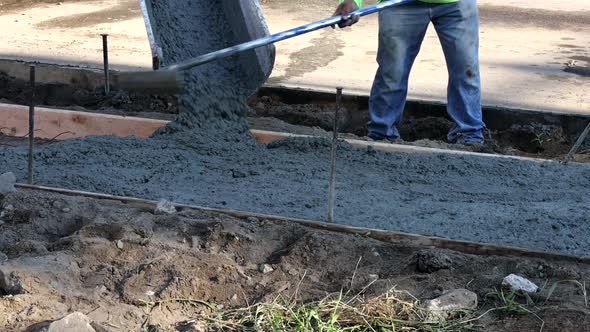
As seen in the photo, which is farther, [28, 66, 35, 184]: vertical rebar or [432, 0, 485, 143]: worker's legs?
[432, 0, 485, 143]: worker's legs

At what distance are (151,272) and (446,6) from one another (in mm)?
2631

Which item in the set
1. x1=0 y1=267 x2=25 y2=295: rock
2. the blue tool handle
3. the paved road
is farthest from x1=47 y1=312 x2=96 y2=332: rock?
the paved road

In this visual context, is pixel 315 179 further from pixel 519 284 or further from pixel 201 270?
pixel 519 284

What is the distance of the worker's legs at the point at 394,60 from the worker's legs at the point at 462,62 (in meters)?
0.12

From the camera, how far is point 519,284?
10.7ft

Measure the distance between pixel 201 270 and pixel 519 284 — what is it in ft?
3.70

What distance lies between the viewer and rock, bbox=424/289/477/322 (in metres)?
3.13

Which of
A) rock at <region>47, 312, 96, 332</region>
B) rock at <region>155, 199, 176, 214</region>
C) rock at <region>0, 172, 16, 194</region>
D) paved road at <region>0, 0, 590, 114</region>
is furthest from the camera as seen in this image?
paved road at <region>0, 0, 590, 114</region>

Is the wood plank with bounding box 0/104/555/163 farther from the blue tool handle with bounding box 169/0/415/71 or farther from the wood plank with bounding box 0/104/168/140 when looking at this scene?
the blue tool handle with bounding box 169/0/415/71

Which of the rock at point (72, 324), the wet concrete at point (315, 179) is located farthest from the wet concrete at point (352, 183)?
the rock at point (72, 324)

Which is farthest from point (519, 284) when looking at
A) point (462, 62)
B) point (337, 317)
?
point (462, 62)

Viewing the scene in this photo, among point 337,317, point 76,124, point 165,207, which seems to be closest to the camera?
point 337,317

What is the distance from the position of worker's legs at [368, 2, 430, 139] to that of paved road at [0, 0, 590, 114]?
1172 mm

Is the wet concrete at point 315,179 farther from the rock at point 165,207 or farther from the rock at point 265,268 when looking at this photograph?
the rock at point 265,268
